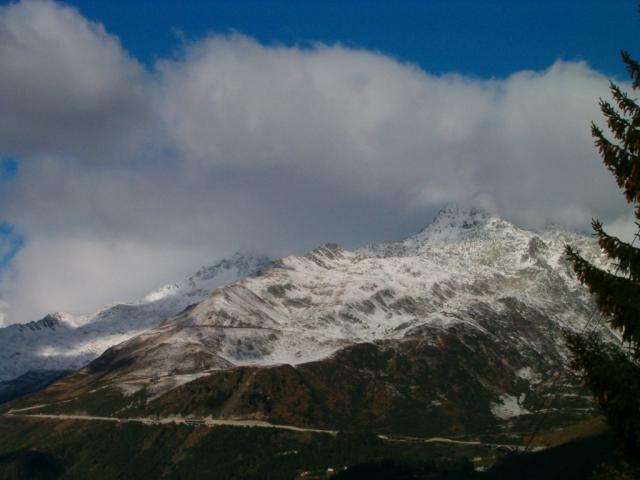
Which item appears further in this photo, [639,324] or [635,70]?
[635,70]

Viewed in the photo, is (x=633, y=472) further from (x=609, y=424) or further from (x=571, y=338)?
(x=571, y=338)

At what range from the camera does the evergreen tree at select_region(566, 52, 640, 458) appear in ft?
88.3

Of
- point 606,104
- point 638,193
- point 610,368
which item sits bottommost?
point 610,368

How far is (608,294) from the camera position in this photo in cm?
2803

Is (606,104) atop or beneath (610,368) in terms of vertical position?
atop

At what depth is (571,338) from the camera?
92.5 feet

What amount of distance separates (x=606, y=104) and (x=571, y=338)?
989 cm

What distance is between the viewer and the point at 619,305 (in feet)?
91.0

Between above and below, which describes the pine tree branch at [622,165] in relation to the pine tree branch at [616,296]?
above

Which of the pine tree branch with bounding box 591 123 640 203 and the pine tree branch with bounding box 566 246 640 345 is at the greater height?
the pine tree branch with bounding box 591 123 640 203

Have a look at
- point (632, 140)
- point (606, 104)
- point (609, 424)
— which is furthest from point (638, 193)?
point (609, 424)

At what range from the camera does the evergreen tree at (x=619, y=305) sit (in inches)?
1059

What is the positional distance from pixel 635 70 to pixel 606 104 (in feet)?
6.59

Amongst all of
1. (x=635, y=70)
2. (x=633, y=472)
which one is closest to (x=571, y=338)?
(x=633, y=472)
